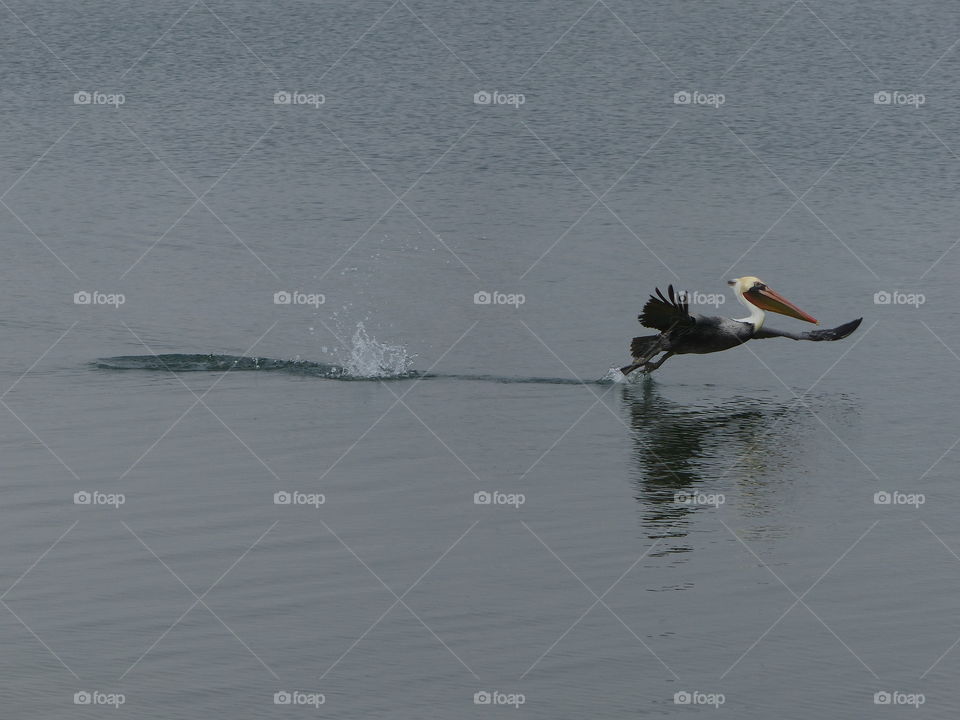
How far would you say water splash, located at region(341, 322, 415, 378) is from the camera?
22.7 m

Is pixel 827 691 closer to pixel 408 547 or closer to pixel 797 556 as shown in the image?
pixel 797 556

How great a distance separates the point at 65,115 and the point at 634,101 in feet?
39.8

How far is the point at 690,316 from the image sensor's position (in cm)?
Result: 2183

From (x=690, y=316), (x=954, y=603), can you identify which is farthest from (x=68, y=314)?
(x=954, y=603)
